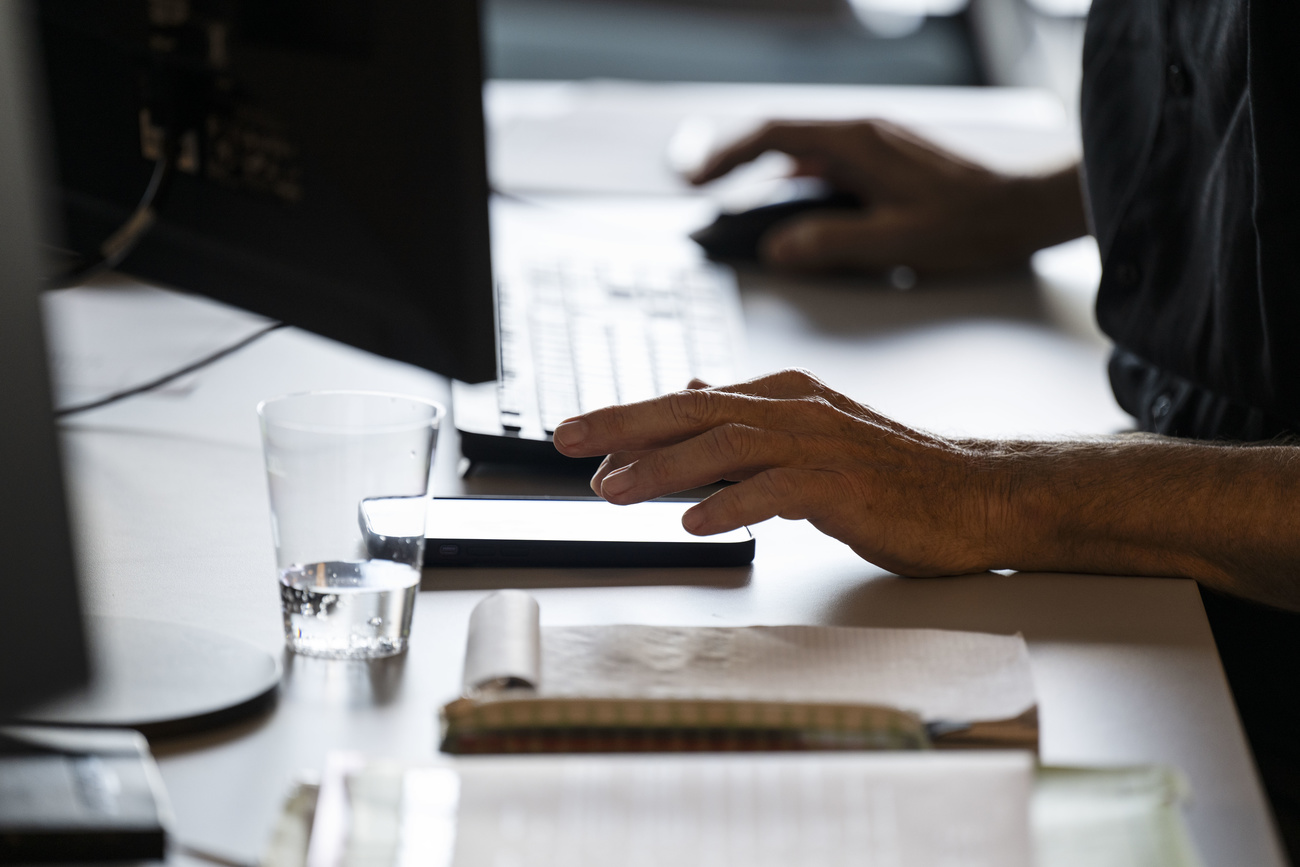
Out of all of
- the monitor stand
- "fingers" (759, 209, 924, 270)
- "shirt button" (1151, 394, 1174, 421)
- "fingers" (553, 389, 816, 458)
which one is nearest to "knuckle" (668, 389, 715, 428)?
"fingers" (553, 389, 816, 458)

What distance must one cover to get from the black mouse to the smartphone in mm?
682

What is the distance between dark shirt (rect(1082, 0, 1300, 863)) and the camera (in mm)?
793

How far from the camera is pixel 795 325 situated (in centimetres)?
114

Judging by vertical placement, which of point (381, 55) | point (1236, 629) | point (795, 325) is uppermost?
point (381, 55)

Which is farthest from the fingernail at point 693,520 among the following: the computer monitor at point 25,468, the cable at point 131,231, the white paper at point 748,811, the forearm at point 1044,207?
the forearm at point 1044,207

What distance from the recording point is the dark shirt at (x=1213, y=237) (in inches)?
31.2

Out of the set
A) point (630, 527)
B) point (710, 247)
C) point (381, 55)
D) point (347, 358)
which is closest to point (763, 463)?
point (630, 527)

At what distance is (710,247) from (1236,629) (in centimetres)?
67

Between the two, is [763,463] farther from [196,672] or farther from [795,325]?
[795,325]

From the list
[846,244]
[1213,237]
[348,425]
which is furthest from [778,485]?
[846,244]

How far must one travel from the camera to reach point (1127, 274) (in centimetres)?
101

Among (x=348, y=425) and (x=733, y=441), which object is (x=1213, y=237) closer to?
(x=733, y=441)

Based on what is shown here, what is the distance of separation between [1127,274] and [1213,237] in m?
0.10

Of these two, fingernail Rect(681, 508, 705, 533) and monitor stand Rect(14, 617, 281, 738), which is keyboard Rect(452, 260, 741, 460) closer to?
fingernail Rect(681, 508, 705, 533)
